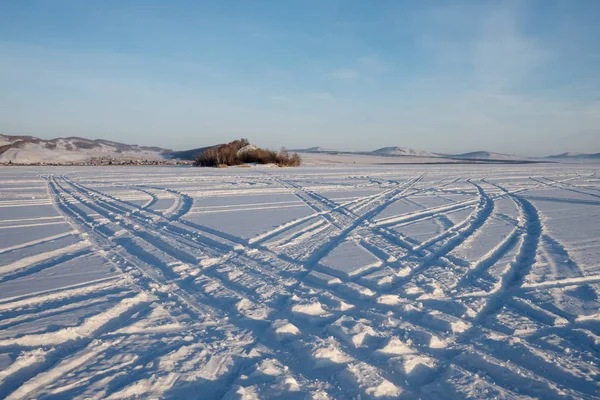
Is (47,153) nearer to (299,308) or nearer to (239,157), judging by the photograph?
(239,157)

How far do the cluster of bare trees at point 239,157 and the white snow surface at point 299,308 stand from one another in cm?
2041

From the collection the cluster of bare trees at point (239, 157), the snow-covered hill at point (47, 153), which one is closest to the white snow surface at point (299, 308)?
the cluster of bare trees at point (239, 157)

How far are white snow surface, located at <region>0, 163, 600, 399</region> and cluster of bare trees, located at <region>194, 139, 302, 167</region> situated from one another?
20.4m

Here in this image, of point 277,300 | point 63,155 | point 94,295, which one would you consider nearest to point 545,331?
point 277,300

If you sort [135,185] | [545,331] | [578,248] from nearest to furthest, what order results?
[545,331] < [578,248] < [135,185]

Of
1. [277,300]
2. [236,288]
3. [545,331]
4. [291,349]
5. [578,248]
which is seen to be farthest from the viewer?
[578,248]

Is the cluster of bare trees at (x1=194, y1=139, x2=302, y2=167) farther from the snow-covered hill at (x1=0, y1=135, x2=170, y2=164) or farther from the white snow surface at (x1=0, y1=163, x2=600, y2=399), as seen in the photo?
the white snow surface at (x1=0, y1=163, x2=600, y2=399)

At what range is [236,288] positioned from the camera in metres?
4.23

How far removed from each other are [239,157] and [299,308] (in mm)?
25503

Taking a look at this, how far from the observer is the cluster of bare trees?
28033mm

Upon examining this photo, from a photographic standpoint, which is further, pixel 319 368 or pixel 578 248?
pixel 578 248

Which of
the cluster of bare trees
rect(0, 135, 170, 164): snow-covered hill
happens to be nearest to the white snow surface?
the cluster of bare trees

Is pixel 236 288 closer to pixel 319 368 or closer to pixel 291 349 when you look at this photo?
pixel 291 349

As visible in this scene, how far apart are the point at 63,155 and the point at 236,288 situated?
139ft
